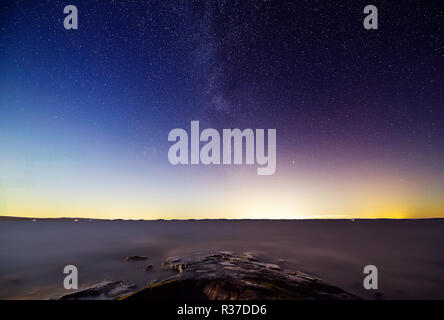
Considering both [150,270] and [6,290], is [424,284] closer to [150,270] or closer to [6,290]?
[150,270]

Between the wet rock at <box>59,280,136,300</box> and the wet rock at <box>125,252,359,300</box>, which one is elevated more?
the wet rock at <box>125,252,359,300</box>

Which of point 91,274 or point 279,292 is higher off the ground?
point 279,292

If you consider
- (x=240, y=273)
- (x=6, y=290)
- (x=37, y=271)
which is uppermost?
(x=240, y=273)

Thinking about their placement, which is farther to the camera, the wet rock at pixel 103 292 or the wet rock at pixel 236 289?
the wet rock at pixel 103 292

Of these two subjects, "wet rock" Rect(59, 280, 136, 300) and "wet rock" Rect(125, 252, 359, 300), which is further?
"wet rock" Rect(59, 280, 136, 300)

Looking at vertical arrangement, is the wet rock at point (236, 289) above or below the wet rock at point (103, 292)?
above
